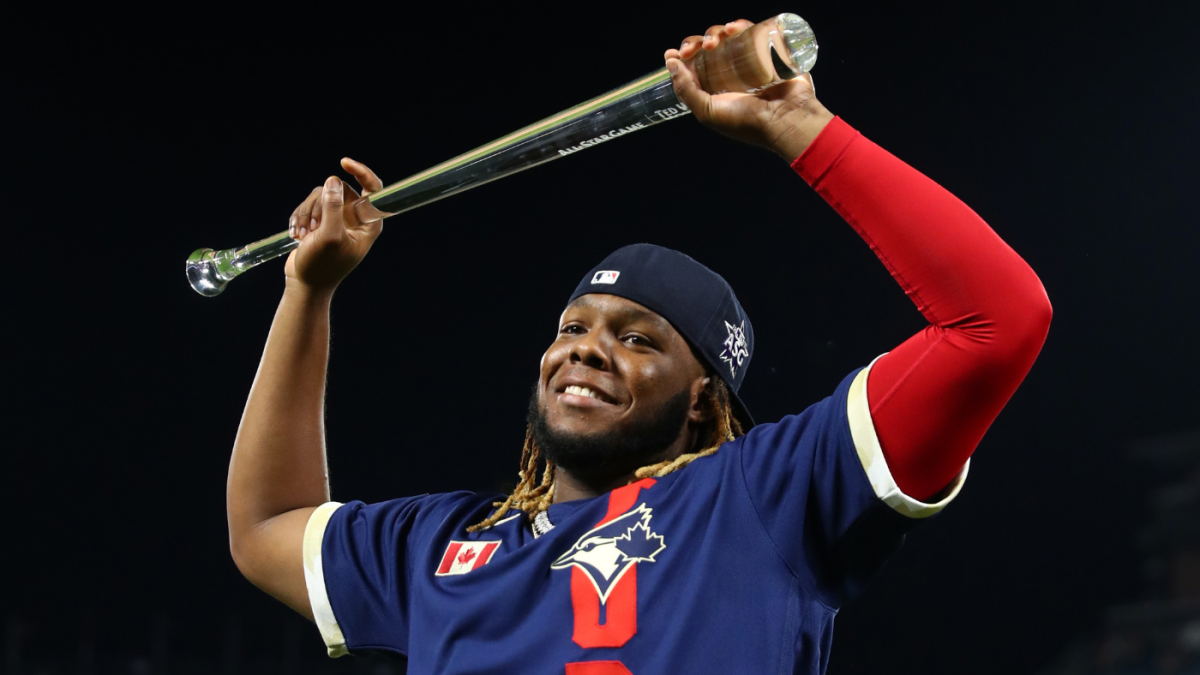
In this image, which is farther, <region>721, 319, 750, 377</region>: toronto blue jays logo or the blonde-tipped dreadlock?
<region>721, 319, 750, 377</region>: toronto blue jays logo

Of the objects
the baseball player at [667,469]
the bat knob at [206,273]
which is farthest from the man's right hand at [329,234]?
the bat knob at [206,273]

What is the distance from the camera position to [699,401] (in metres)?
1.25

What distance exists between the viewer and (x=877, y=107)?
11.9 feet

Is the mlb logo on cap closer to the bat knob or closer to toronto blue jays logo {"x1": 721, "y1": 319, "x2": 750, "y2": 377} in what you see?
toronto blue jays logo {"x1": 721, "y1": 319, "x2": 750, "y2": 377}

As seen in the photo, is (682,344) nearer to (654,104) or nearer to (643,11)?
(654,104)

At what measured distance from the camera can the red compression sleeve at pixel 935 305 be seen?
2.72 feet

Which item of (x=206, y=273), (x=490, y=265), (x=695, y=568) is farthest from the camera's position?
(x=490, y=265)

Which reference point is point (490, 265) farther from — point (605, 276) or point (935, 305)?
point (935, 305)

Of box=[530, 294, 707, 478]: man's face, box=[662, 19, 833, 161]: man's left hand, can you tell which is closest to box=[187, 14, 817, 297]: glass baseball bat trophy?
box=[662, 19, 833, 161]: man's left hand

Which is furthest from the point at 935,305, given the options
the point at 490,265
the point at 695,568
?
the point at 490,265

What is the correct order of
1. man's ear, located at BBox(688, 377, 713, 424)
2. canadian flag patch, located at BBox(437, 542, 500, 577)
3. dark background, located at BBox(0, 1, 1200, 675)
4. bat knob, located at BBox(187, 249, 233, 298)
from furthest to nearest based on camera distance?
dark background, located at BBox(0, 1, 1200, 675) → bat knob, located at BBox(187, 249, 233, 298) → man's ear, located at BBox(688, 377, 713, 424) → canadian flag patch, located at BBox(437, 542, 500, 577)

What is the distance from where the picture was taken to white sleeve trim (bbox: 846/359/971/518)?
0.89 meters

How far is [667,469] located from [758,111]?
430mm

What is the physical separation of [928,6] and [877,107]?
1.21 ft
